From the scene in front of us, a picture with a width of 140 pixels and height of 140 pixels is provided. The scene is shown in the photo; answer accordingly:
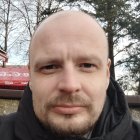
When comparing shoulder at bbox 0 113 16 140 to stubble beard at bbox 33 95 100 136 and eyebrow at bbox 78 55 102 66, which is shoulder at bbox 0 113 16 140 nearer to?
stubble beard at bbox 33 95 100 136

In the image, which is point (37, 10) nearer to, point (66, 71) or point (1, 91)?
point (1, 91)

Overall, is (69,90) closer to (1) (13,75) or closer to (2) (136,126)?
(2) (136,126)

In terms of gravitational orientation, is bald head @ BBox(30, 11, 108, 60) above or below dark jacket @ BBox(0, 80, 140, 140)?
above

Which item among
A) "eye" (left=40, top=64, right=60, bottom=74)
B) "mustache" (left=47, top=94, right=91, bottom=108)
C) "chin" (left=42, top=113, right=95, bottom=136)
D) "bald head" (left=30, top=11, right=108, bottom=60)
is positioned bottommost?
"chin" (left=42, top=113, right=95, bottom=136)

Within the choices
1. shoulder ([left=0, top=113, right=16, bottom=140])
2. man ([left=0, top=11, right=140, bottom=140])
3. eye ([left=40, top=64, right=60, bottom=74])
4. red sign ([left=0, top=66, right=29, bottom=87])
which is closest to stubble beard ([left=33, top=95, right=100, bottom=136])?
man ([left=0, top=11, right=140, bottom=140])

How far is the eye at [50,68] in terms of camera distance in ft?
4.76

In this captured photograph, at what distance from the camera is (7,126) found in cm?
162

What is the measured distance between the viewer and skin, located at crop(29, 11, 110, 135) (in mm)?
1394

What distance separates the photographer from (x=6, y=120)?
1.67m

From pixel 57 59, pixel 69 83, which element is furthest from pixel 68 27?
pixel 69 83

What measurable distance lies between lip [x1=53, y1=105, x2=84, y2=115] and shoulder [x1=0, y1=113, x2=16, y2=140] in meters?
0.29

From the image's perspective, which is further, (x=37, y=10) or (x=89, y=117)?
(x=37, y=10)

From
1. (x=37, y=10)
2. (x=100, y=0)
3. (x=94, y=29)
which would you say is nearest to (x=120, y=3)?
(x=100, y=0)

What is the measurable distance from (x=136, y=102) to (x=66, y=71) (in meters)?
1.24
